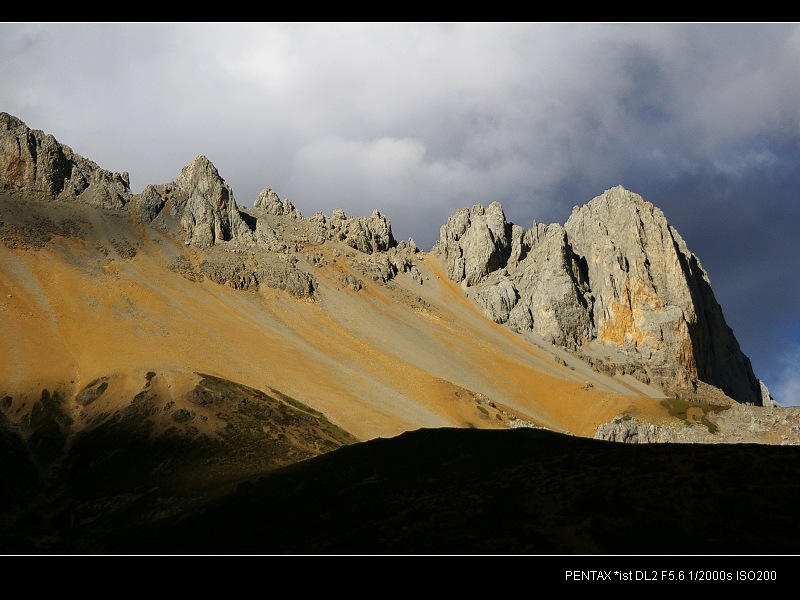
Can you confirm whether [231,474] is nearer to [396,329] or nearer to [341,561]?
[341,561]

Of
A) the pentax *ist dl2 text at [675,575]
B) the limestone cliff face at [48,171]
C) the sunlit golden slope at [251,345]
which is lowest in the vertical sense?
the pentax *ist dl2 text at [675,575]

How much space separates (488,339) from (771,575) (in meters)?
139

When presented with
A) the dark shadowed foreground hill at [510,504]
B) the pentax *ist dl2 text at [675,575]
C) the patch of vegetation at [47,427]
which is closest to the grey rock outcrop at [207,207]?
the patch of vegetation at [47,427]

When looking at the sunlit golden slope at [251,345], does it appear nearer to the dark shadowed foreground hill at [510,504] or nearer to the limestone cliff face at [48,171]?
the limestone cliff face at [48,171]

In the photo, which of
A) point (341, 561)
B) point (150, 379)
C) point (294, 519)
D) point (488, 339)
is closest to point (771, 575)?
point (341, 561)

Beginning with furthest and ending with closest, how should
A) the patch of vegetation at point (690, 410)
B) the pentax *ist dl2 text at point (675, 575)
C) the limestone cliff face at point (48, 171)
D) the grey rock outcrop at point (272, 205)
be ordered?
the grey rock outcrop at point (272, 205), the limestone cliff face at point (48, 171), the patch of vegetation at point (690, 410), the pentax *ist dl2 text at point (675, 575)

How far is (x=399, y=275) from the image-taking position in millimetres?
184375

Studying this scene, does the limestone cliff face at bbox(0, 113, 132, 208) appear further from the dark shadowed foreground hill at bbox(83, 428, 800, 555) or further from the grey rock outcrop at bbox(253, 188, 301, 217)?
the dark shadowed foreground hill at bbox(83, 428, 800, 555)

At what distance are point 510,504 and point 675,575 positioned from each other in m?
17.5

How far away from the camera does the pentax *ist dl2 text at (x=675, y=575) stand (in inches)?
886

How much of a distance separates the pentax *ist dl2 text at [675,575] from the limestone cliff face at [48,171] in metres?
137

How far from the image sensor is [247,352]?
110 meters

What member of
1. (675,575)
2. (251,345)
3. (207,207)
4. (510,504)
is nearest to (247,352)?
(251,345)

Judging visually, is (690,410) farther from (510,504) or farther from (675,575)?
(675,575)
